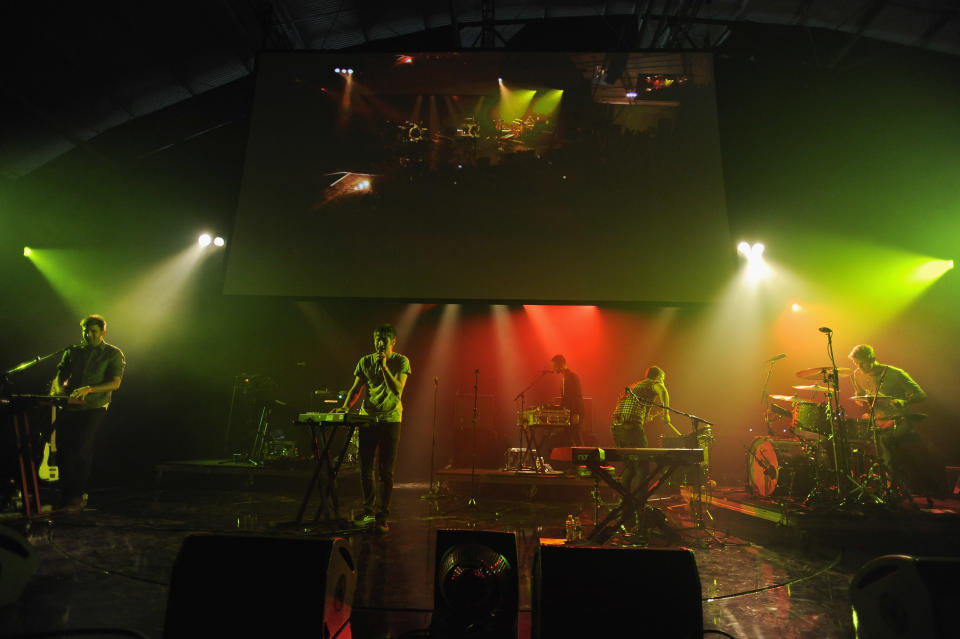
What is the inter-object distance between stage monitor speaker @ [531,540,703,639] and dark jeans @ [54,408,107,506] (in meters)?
4.56

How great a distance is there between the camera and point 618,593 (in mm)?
1602

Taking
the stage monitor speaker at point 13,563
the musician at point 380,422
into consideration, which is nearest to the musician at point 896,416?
the musician at point 380,422

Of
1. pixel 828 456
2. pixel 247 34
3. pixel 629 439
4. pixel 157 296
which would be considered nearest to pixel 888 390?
pixel 828 456

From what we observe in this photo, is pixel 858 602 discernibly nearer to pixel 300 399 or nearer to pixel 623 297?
pixel 623 297

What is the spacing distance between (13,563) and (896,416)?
664 cm

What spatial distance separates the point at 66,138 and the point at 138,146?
0.81m

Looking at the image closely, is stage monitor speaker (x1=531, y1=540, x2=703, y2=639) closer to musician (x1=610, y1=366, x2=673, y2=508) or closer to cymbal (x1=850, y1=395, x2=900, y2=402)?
musician (x1=610, y1=366, x2=673, y2=508)

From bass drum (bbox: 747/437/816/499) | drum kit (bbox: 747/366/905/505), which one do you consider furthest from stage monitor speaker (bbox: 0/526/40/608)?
bass drum (bbox: 747/437/816/499)

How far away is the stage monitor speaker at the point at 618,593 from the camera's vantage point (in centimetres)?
157

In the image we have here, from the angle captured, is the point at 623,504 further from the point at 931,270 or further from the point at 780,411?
the point at 931,270

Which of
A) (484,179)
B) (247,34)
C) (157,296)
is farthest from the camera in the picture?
(157,296)

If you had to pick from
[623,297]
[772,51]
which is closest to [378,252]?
[623,297]

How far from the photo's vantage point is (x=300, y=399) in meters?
7.90

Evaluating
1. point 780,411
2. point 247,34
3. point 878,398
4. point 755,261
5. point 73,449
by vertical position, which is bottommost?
point 73,449
